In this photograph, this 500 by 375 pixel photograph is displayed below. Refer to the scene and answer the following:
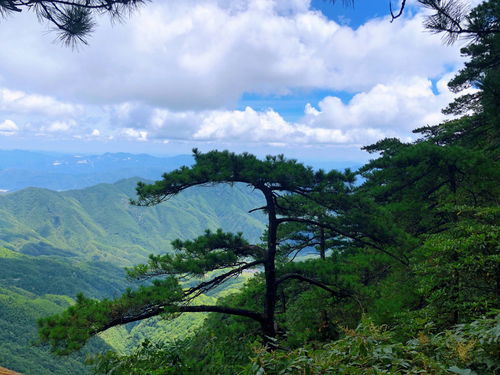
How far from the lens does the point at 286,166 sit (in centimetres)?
923

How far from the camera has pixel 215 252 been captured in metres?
9.20

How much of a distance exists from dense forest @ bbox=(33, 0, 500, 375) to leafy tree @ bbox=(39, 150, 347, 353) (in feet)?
0.12

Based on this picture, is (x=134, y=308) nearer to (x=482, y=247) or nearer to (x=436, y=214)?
(x=482, y=247)

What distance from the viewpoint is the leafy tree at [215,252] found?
782cm

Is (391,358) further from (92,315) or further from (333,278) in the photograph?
(333,278)

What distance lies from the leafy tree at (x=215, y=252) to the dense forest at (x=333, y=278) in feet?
0.12

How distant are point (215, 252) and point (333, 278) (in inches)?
137

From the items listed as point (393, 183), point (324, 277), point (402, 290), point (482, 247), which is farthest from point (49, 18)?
point (393, 183)

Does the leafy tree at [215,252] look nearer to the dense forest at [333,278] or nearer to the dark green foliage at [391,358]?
the dense forest at [333,278]

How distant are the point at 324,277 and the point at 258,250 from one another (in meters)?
2.08

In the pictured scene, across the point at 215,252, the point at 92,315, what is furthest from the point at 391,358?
the point at 215,252

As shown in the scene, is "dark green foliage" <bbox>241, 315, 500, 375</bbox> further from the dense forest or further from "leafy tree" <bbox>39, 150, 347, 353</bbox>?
"leafy tree" <bbox>39, 150, 347, 353</bbox>

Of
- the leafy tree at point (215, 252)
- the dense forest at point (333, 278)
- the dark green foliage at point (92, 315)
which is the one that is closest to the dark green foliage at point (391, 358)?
the dense forest at point (333, 278)

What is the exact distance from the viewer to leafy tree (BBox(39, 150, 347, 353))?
7.82 meters
